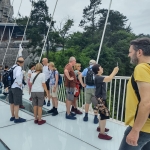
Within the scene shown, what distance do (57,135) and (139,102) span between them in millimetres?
1758

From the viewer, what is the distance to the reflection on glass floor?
7.08ft

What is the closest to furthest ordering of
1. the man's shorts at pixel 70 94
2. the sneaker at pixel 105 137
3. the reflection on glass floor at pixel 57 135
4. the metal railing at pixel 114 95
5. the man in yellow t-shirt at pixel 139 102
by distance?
the man in yellow t-shirt at pixel 139 102
the reflection on glass floor at pixel 57 135
the sneaker at pixel 105 137
the metal railing at pixel 114 95
the man's shorts at pixel 70 94

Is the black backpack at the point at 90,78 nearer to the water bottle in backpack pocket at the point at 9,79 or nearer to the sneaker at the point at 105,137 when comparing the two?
the sneaker at the point at 105,137

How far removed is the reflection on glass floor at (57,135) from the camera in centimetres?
216

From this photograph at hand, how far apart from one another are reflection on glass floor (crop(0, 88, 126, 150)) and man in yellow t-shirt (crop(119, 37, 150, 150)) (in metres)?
1.12

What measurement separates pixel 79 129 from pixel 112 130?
A: 0.55 m

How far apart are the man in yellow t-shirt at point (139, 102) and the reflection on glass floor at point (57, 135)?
112cm

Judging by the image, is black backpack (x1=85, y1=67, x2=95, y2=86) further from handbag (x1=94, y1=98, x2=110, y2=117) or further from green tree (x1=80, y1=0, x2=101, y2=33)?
green tree (x1=80, y1=0, x2=101, y2=33)

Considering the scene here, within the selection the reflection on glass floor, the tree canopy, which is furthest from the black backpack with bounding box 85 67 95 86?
the tree canopy

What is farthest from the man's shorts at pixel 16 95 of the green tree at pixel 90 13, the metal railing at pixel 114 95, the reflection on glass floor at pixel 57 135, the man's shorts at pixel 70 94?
the green tree at pixel 90 13

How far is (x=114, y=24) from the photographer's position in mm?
31500

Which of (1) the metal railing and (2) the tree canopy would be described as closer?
(1) the metal railing

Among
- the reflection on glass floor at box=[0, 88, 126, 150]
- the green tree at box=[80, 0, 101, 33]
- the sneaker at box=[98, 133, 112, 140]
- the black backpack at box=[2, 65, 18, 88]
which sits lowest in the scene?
the reflection on glass floor at box=[0, 88, 126, 150]

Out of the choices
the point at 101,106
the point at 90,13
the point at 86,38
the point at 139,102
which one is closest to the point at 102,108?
the point at 101,106
